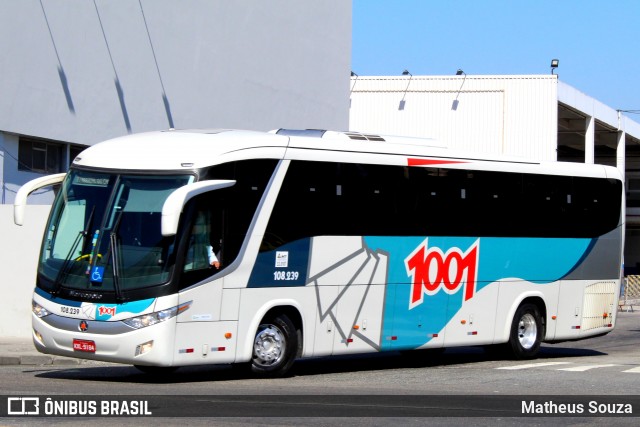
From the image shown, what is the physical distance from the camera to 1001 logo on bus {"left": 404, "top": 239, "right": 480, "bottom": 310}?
1809 cm

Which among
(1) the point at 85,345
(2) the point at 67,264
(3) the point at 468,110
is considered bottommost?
(1) the point at 85,345

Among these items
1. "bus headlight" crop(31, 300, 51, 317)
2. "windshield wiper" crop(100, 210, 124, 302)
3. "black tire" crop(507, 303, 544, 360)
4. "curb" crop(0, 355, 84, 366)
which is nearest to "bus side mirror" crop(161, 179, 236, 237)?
"windshield wiper" crop(100, 210, 124, 302)

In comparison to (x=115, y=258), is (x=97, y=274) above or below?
below

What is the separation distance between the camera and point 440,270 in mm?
18547

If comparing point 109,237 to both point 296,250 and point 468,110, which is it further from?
point 468,110

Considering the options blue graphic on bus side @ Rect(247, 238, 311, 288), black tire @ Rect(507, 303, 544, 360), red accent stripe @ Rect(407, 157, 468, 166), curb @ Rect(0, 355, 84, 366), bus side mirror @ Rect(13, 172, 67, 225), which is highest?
red accent stripe @ Rect(407, 157, 468, 166)

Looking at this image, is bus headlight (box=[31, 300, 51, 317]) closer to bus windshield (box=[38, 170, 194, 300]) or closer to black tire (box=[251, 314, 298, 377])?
bus windshield (box=[38, 170, 194, 300])

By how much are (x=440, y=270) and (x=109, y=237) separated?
622 cm

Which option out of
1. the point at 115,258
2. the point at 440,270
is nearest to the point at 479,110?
the point at 440,270

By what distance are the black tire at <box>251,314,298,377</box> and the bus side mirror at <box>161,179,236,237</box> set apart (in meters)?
2.31

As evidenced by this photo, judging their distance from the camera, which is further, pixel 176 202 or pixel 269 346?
pixel 269 346

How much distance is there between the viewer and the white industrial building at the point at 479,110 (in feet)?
168

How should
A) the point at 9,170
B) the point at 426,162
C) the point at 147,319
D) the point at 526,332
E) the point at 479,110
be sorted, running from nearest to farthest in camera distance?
the point at 147,319 < the point at 426,162 < the point at 526,332 < the point at 9,170 < the point at 479,110

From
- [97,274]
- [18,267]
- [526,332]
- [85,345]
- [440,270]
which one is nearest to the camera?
[85,345]
